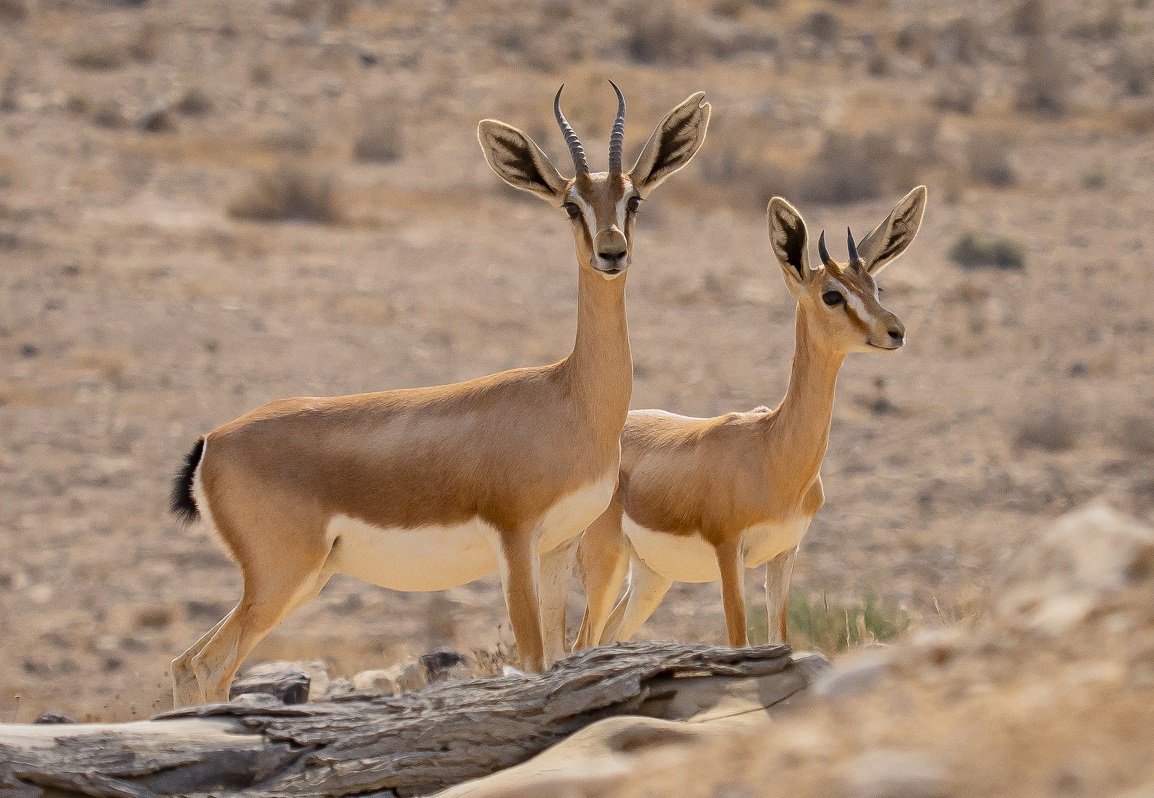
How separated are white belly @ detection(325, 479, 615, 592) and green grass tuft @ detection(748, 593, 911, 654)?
2.44 meters

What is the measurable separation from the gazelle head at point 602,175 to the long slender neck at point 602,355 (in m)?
0.18

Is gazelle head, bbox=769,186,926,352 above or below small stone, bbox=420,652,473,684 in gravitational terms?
above

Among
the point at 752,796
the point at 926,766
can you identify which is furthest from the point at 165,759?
the point at 926,766

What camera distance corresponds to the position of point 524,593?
318 inches

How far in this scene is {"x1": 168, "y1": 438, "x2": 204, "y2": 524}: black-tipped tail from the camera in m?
8.70

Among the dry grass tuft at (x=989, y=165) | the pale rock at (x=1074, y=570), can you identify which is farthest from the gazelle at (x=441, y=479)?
the dry grass tuft at (x=989, y=165)

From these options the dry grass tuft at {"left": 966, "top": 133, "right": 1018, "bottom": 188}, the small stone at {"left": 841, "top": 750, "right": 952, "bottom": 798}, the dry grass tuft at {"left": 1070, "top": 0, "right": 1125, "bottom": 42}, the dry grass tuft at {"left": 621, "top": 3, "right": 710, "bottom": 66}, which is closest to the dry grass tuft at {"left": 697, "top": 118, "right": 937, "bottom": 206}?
the dry grass tuft at {"left": 966, "top": 133, "right": 1018, "bottom": 188}

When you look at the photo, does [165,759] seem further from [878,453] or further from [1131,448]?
[1131,448]

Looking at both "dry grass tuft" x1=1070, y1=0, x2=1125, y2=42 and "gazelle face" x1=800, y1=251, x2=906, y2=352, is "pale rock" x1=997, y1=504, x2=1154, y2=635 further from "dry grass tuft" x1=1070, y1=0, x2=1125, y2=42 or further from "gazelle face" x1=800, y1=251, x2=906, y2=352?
"dry grass tuft" x1=1070, y1=0, x2=1125, y2=42

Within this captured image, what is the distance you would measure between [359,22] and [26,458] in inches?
936

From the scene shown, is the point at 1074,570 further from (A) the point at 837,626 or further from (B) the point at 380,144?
(B) the point at 380,144

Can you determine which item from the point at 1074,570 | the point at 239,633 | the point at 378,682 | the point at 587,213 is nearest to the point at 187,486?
the point at 239,633

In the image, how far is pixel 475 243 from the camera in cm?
2678

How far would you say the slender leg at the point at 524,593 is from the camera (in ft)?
26.5
